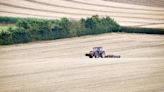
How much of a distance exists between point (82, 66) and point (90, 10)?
162 centimetres

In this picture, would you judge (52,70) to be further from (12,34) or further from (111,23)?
(111,23)

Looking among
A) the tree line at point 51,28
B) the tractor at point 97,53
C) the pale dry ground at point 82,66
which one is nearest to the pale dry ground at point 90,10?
the tree line at point 51,28

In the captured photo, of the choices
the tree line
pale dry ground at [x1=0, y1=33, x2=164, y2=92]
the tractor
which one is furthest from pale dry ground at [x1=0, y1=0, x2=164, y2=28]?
the tractor

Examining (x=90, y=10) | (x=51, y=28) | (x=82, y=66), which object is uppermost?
(x=90, y=10)

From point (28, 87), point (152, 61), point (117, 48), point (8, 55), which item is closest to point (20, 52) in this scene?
point (8, 55)

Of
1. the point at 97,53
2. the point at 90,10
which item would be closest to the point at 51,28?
the point at 97,53

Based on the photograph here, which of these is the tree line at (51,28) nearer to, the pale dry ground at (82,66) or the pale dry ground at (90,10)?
the pale dry ground at (82,66)

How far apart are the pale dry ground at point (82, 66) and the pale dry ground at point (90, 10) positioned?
19.9 inches

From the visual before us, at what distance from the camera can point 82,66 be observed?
7711mm

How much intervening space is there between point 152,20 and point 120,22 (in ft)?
2.07

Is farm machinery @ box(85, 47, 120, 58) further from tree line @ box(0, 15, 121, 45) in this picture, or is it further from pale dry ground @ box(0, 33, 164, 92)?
tree line @ box(0, 15, 121, 45)

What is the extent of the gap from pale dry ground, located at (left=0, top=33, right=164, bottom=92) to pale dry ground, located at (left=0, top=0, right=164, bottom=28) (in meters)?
0.51

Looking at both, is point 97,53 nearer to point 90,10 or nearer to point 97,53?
point 97,53

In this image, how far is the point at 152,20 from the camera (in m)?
9.02
